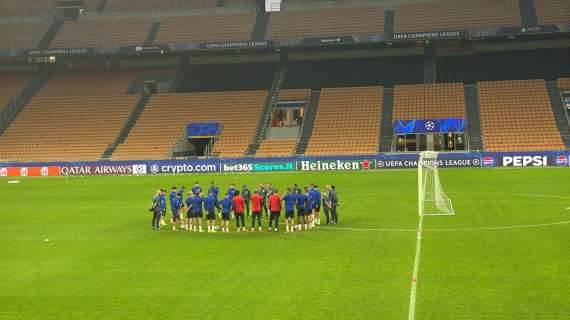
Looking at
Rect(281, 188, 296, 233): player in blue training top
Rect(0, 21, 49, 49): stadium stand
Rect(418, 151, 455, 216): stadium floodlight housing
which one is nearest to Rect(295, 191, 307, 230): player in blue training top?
Rect(281, 188, 296, 233): player in blue training top

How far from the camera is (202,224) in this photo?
30516mm

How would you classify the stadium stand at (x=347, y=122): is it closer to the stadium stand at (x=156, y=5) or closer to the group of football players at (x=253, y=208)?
the stadium stand at (x=156, y=5)

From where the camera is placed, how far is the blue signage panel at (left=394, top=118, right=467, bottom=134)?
6481 cm

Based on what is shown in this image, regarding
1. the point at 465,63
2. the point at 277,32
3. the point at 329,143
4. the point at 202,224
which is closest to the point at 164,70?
the point at 277,32

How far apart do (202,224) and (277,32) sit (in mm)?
46792

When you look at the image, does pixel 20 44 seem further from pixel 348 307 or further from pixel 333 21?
pixel 348 307

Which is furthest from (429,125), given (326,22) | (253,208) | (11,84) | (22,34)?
(11,84)

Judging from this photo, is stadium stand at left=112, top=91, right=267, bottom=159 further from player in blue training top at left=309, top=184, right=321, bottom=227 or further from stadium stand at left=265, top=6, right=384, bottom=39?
player in blue training top at left=309, top=184, right=321, bottom=227

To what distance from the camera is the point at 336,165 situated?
58438 millimetres

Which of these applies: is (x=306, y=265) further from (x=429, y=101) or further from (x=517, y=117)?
(x=429, y=101)

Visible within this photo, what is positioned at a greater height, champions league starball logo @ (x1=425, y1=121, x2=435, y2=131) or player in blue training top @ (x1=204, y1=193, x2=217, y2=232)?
champions league starball logo @ (x1=425, y1=121, x2=435, y2=131)

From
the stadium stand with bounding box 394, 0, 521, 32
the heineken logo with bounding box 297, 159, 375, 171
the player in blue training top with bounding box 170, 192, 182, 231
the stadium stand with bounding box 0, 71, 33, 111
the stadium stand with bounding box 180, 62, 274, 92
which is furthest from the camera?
the stadium stand with bounding box 0, 71, 33, 111

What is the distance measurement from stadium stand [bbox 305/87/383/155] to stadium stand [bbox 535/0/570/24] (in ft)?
54.4

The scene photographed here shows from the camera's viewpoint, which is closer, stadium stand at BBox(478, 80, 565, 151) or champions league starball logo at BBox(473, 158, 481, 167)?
champions league starball logo at BBox(473, 158, 481, 167)
